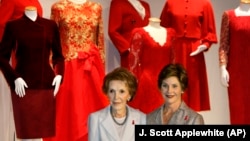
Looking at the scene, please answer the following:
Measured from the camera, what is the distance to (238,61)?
3824 millimetres

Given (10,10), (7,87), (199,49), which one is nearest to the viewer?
(10,10)

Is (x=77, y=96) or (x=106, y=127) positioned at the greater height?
(x=77, y=96)

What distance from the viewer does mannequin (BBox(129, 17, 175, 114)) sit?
385cm

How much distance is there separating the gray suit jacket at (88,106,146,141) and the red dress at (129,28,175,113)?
2.48ft

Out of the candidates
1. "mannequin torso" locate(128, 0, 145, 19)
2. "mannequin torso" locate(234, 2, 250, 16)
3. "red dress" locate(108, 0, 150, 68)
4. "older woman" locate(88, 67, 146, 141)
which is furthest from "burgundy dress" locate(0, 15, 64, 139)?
"mannequin torso" locate(234, 2, 250, 16)

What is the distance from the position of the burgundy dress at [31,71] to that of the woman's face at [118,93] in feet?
1.92

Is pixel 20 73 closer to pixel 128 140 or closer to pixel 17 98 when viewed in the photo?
Answer: pixel 17 98

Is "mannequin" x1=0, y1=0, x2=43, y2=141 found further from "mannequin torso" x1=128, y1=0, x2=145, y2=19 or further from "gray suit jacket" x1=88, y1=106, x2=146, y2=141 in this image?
"gray suit jacket" x1=88, y1=106, x2=146, y2=141

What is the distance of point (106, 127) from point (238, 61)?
1.18m

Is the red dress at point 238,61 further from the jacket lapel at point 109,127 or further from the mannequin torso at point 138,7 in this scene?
the jacket lapel at point 109,127

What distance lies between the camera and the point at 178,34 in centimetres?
403

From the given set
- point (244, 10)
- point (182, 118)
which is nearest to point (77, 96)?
point (182, 118)

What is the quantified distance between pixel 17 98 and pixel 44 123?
228 mm

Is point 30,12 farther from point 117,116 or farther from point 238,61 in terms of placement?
point 238,61
